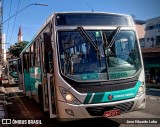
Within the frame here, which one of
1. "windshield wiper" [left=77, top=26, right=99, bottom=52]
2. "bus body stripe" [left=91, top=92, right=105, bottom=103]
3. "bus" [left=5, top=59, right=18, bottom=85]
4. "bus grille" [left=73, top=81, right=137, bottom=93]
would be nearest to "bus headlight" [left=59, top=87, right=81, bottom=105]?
"bus grille" [left=73, top=81, right=137, bottom=93]

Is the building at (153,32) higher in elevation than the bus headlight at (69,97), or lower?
higher

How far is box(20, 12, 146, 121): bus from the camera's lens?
5750 mm

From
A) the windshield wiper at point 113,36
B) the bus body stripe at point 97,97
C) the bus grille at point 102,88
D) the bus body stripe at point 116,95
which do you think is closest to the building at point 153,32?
the windshield wiper at point 113,36

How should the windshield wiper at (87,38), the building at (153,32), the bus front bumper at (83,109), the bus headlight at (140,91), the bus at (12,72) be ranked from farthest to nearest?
the building at (153,32), the bus at (12,72), the bus headlight at (140,91), the windshield wiper at (87,38), the bus front bumper at (83,109)

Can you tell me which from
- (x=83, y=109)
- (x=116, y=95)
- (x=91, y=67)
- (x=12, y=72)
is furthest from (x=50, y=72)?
(x=12, y=72)

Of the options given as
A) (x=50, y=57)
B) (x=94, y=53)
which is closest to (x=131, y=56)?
(x=94, y=53)

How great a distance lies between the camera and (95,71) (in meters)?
5.95

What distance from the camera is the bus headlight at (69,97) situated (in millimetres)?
5695

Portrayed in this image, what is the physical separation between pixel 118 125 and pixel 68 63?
2.32 m

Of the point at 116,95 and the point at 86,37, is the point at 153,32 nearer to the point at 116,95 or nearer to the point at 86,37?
the point at 86,37

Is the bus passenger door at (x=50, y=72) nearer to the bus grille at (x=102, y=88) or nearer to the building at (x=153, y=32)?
the bus grille at (x=102, y=88)

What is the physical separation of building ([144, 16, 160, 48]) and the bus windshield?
4020cm

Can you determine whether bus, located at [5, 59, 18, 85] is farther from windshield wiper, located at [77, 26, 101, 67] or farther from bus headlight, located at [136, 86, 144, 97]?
bus headlight, located at [136, 86, 144, 97]

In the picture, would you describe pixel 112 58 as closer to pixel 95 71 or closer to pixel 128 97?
pixel 95 71
